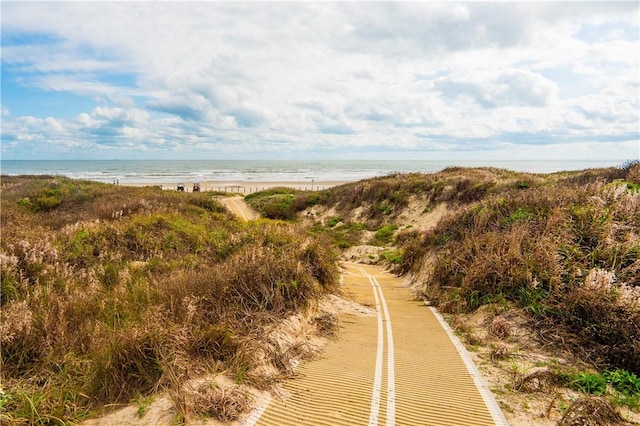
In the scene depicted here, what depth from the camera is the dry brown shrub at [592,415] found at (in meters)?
5.62

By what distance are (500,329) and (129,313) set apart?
836 cm

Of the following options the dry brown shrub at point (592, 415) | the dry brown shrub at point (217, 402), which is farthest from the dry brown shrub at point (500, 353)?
the dry brown shrub at point (217, 402)

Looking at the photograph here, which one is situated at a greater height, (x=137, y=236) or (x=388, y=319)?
(x=137, y=236)

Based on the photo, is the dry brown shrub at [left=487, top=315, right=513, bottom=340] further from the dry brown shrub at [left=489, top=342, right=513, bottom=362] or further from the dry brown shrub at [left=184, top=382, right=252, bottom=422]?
the dry brown shrub at [left=184, top=382, right=252, bottom=422]

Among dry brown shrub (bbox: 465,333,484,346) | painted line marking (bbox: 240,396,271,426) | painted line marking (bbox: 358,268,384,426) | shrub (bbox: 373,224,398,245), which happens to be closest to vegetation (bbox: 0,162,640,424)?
painted line marking (bbox: 240,396,271,426)

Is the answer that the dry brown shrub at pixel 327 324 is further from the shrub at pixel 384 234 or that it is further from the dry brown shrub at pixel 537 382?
the shrub at pixel 384 234

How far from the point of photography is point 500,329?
945 cm

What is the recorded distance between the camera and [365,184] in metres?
41.7

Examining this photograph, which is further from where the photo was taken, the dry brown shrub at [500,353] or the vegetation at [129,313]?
the dry brown shrub at [500,353]

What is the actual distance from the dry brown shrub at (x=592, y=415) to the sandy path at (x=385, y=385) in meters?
0.91

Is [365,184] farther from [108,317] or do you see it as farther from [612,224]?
[108,317]

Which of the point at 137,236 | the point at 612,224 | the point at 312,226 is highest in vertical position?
the point at 612,224

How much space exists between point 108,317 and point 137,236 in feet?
28.5

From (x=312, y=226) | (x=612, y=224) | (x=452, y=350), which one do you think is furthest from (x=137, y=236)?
(x=312, y=226)
